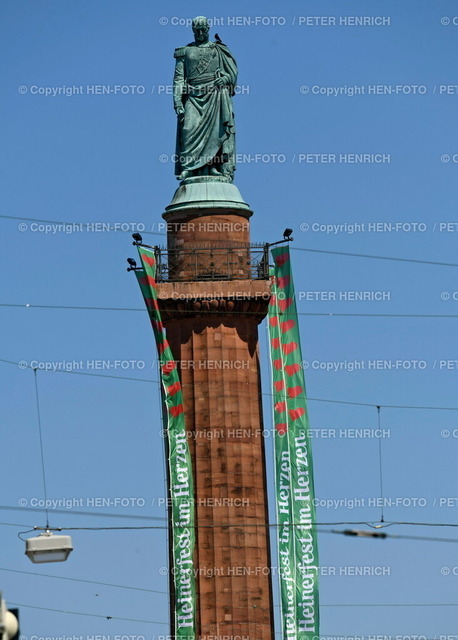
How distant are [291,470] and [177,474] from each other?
4287mm

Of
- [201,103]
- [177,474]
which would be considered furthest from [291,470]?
[201,103]

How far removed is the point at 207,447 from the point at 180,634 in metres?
7.18

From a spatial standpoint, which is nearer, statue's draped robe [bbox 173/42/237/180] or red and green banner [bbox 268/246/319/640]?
red and green banner [bbox 268/246/319/640]

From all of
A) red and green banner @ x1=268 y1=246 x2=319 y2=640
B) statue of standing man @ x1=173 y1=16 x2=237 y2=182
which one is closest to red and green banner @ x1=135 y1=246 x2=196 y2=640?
red and green banner @ x1=268 y1=246 x2=319 y2=640

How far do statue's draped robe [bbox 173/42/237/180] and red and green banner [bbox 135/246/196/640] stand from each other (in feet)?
16.0

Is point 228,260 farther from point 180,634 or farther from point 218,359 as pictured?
point 180,634

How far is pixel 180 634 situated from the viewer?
7562cm

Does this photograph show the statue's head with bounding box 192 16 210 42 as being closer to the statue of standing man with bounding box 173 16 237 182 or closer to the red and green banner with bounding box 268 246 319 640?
the statue of standing man with bounding box 173 16 237 182

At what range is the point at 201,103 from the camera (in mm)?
80812

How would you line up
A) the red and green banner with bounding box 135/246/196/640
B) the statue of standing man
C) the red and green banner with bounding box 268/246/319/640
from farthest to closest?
the statue of standing man → the red and green banner with bounding box 135/246/196/640 → the red and green banner with bounding box 268/246/319/640

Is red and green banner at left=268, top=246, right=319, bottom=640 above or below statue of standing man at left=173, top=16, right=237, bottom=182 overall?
below

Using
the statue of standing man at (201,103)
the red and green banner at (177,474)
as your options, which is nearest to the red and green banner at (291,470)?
the red and green banner at (177,474)

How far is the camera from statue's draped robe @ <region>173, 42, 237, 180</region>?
8075 cm

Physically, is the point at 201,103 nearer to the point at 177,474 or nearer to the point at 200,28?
the point at 200,28
